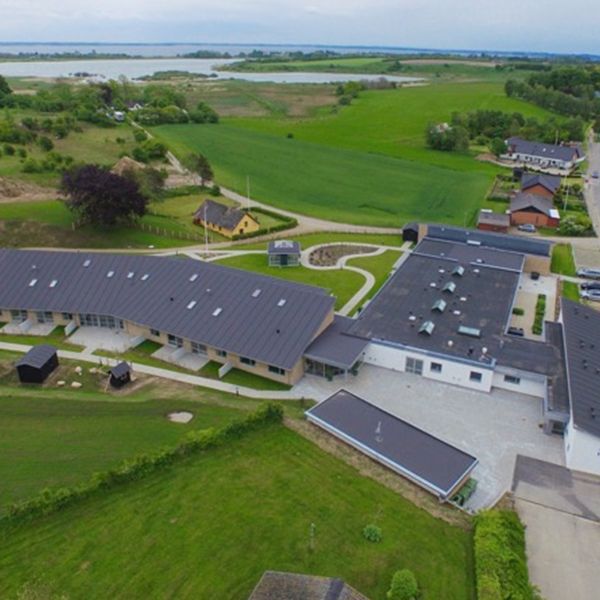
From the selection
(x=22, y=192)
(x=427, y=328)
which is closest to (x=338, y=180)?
(x=22, y=192)

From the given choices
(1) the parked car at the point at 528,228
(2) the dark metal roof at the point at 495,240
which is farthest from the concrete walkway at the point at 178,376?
(1) the parked car at the point at 528,228

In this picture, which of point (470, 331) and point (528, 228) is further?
point (528, 228)

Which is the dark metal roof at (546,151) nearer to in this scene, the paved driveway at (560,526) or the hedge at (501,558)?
the paved driveway at (560,526)

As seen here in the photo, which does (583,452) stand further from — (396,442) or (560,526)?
(396,442)

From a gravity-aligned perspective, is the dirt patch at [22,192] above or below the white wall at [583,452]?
above

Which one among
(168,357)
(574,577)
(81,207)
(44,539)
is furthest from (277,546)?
(81,207)

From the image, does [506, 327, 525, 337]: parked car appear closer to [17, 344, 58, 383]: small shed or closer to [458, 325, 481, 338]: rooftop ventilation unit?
[458, 325, 481, 338]: rooftop ventilation unit
